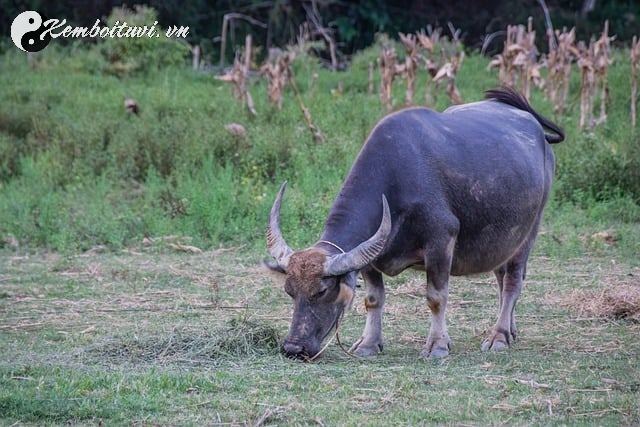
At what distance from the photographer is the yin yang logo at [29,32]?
19.6 meters

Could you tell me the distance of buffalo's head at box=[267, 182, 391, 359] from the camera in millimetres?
6379

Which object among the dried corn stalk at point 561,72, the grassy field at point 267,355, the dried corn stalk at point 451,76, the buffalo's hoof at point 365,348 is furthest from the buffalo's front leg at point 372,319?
the dried corn stalk at point 561,72

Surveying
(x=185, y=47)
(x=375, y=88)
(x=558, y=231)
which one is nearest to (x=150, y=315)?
(x=558, y=231)

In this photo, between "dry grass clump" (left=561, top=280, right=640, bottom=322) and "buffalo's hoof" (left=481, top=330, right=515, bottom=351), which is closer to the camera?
"buffalo's hoof" (left=481, top=330, right=515, bottom=351)

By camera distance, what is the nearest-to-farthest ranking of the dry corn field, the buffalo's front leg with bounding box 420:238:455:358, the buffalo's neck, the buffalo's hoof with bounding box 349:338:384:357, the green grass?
1. the buffalo's neck
2. the buffalo's front leg with bounding box 420:238:455:358
3. the buffalo's hoof with bounding box 349:338:384:357
4. the green grass
5. the dry corn field

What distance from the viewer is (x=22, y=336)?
7.64m

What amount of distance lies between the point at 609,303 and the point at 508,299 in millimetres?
857

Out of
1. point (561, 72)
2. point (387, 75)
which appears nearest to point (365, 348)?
point (387, 75)

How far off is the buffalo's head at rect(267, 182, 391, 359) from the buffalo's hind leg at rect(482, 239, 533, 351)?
1323mm

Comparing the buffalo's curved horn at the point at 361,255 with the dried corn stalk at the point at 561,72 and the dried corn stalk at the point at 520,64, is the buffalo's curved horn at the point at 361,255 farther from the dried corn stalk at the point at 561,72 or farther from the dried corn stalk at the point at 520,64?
the dried corn stalk at the point at 561,72

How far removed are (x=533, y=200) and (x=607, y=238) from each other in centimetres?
378

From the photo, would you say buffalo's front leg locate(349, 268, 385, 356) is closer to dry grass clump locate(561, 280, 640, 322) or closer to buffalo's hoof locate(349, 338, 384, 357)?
buffalo's hoof locate(349, 338, 384, 357)

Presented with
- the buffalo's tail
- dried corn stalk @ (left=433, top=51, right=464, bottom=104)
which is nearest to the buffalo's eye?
the buffalo's tail

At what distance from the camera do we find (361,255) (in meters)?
6.38
